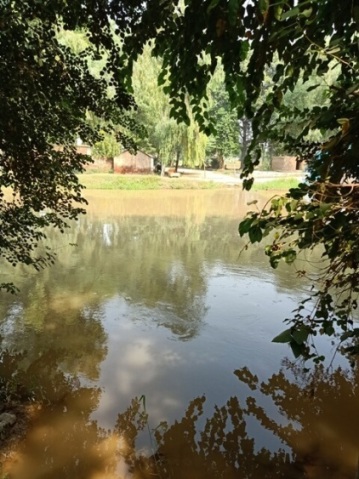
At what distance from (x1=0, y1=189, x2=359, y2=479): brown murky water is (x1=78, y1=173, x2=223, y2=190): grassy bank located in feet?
49.7

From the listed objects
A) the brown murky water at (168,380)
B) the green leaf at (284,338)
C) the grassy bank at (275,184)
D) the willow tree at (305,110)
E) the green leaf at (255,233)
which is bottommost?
the grassy bank at (275,184)

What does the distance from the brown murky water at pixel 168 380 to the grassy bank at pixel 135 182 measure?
15146mm

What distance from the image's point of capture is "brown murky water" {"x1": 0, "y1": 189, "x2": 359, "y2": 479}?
3.76 meters

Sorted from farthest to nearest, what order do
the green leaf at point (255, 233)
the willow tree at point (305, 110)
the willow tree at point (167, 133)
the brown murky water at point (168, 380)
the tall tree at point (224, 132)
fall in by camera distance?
the tall tree at point (224, 132) → the willow tree at point (167, 133) → the brown murky water at point (168, 380) → the green leaf at point (255, 233) → the willow tree at point (305, 110)

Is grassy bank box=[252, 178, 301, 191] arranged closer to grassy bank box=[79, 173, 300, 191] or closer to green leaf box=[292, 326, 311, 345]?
grassy bank box=[79, 173, 300, 191]

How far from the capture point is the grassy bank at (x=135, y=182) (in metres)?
24.3

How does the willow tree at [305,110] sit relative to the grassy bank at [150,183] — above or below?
above

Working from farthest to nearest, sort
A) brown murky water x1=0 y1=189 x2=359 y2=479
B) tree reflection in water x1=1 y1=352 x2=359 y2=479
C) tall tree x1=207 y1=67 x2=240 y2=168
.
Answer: tall tree x1=207 y1=67 x2=240 y2=168 < brown murky water x1=0 y1=189 x2=359 y2=479 < tree reflection in water x1=1 y1=352 x2=359 y2=479

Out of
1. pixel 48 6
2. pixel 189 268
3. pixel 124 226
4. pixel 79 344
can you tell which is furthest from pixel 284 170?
pixel 48 6

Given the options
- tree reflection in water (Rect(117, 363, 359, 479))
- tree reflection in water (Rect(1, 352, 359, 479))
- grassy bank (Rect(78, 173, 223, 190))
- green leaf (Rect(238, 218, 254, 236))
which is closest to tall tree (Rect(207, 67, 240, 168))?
grassy bank (Rect(78, 173, 223, 190))

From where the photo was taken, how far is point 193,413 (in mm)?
4453

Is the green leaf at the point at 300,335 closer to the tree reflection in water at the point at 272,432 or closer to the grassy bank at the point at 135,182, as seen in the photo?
the tree reflection in water at the point at 272,432

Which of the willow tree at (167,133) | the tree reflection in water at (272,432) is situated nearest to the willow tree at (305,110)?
the tree reflection in water at (272,432)

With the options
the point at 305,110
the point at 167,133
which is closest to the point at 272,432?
the point at 305,110
